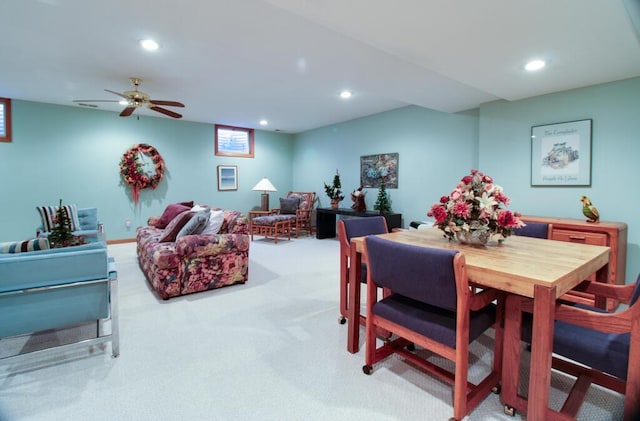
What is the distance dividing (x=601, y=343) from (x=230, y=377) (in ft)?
6.14

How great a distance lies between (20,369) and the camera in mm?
1892

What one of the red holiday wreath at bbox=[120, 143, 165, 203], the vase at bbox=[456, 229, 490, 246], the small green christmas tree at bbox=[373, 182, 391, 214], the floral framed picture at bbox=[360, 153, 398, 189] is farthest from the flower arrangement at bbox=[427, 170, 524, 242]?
the red holiday wreath at bbox=[120, 143, 165, 203]

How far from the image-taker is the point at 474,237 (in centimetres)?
191

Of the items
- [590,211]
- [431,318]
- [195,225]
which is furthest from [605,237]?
[195,225]

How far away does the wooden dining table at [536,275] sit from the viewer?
126 centimetres

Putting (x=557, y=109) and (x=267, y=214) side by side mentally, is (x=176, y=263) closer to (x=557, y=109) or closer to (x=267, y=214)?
(x=267, y=214)

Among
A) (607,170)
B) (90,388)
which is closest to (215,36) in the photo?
(90,388)

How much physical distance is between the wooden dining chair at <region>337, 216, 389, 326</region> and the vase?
718 mm

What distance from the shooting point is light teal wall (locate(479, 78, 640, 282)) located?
3051 mm

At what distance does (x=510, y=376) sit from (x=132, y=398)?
6.38 feet

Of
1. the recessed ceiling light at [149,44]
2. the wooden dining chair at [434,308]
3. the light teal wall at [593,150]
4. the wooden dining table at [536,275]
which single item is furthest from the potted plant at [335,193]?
the wooden dining chair at [434,308]

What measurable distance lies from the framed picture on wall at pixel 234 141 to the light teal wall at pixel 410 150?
171cm

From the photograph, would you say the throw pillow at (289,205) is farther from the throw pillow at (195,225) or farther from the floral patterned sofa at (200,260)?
the throw pillow at (195,225)

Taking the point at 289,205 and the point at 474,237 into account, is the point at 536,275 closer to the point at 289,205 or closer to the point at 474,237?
the point at 474,237
